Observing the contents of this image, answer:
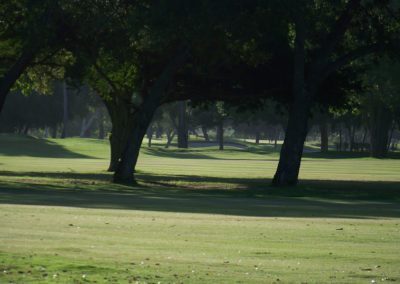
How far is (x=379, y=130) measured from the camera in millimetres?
98312

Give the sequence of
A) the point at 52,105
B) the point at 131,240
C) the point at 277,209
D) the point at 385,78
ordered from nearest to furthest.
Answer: the point at 131,240, the point at 277,209, the point at 385,78, the point at 52,105

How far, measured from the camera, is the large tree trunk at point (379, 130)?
98188mm

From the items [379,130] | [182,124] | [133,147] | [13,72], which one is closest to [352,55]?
[133,147]

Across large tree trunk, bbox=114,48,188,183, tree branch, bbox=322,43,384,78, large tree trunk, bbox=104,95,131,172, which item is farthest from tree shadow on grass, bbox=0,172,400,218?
large tree trunk, bbox=104,95,131,172

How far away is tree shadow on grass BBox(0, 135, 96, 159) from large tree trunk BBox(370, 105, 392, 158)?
2783 cm

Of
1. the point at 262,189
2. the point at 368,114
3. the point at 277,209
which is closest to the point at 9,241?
the point at 277,209

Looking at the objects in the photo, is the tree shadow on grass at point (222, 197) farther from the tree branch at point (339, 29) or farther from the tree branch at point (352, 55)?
the tree branch at point (339, 29)

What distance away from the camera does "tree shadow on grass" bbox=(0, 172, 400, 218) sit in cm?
2811

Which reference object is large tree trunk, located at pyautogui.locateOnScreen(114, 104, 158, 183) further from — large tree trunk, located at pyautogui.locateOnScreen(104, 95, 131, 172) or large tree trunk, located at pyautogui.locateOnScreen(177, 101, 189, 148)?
large tree trunk, located at pyautogui.locateOnScreen(177, 101, 189, 148)

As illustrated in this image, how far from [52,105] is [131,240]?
408 feet

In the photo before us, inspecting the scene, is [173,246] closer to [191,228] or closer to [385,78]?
[191,228]

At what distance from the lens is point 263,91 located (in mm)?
47875

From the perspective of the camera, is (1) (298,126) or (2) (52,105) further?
(2) (52,105)

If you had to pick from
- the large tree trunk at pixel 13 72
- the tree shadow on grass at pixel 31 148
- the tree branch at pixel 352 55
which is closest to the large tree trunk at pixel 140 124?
the large tree trunk at pixel 13 72
